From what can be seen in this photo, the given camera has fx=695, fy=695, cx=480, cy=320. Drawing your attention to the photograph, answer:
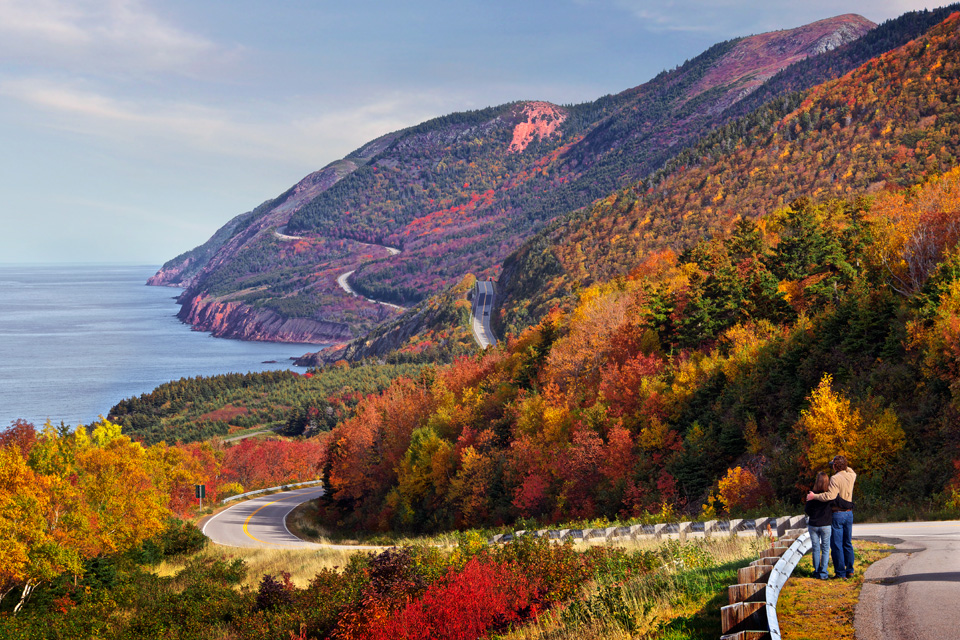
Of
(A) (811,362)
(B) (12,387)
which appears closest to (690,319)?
(A) (811,362)

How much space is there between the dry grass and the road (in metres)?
107

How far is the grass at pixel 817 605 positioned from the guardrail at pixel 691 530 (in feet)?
22.2

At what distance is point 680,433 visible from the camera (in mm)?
41156

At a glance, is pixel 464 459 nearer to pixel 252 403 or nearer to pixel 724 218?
pixel 724 218

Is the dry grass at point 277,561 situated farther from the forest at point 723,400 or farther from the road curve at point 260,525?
the forest at point 723,400

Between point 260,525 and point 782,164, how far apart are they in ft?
343

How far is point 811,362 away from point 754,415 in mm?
3942

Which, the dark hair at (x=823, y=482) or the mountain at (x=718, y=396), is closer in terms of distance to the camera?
the dark hair at (x=823, y=482)

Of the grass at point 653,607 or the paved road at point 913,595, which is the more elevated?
the paved road at point 913,595

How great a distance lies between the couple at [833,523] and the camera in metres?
10.3

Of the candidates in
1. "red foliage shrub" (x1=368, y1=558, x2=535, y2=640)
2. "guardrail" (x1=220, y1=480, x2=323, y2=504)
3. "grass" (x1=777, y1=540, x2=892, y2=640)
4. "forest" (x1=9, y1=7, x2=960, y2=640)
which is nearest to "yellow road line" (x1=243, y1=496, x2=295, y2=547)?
"guardrail" (x1=220, y1=480, x2=323, y2=504)

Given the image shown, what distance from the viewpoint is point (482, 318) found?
570ft

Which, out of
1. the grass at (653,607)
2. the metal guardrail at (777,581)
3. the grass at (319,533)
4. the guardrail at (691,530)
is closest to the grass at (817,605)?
the metal guardrail at (777,581)

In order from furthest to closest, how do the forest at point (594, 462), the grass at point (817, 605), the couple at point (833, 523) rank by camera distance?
the forest at point (594, 462) < the couple at point (833, 523) < the grass at point (817, 605)
